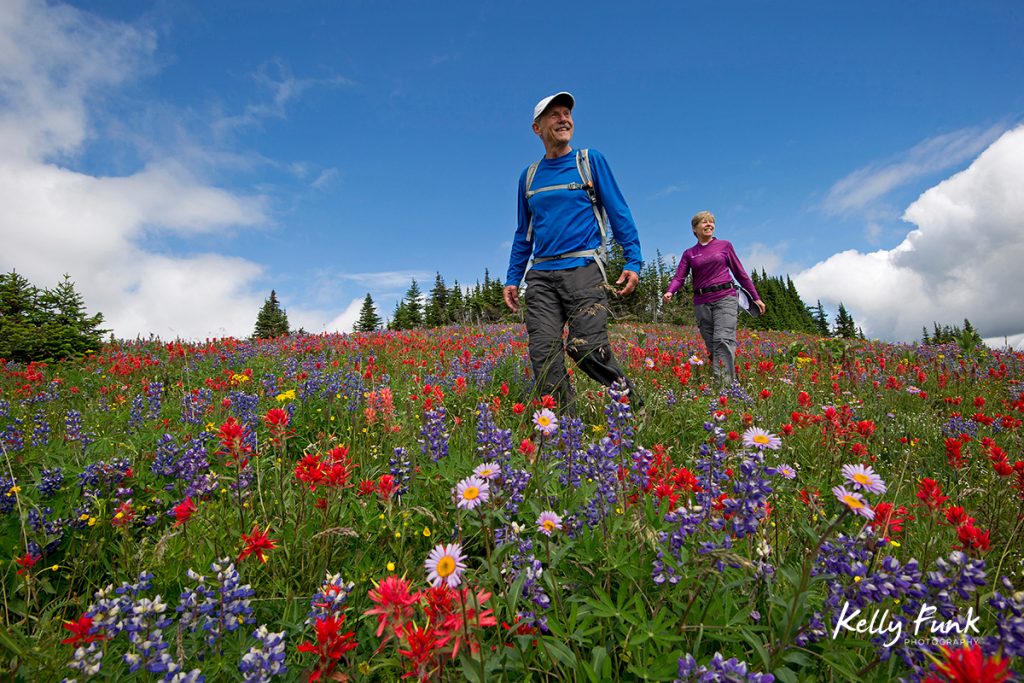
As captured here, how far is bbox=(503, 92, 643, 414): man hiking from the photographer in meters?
4.67

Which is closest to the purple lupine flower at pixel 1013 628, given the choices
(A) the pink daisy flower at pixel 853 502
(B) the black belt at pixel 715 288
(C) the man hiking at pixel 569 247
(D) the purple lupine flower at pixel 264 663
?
(A) the pink daisy flower at pixel 853 502

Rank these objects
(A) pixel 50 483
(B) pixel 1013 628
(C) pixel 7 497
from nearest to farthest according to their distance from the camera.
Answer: (B) pixel 1013 628 < (C) pixel 7 497 < (A) pixel 50 483

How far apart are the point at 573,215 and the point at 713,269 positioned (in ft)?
11.8

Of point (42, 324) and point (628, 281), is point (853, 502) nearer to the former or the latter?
point (628, 281)

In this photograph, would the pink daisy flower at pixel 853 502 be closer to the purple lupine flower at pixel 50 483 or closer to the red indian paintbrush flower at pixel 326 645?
the red indian paintbrush flower at pixel 326 645

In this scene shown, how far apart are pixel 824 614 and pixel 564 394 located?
319 centimetres

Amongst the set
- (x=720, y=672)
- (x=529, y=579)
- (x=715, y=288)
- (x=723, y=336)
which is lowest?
(x=720, y=672)

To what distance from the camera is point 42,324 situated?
33.8 ft

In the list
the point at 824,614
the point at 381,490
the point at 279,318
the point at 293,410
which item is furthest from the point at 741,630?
the point at 279,318

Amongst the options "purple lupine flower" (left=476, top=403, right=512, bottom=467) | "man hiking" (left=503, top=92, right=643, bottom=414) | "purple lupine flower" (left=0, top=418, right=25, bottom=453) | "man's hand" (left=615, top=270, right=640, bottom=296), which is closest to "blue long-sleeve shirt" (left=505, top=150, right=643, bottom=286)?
"man hiking" (left=503, top=92, right=643, bottom=414)

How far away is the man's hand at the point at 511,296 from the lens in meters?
5.18

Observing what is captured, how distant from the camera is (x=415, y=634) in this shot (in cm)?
123

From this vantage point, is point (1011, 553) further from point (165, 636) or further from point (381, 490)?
point (165, 636)

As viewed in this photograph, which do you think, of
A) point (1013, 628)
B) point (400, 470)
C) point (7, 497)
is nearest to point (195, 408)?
point (7, 497)
